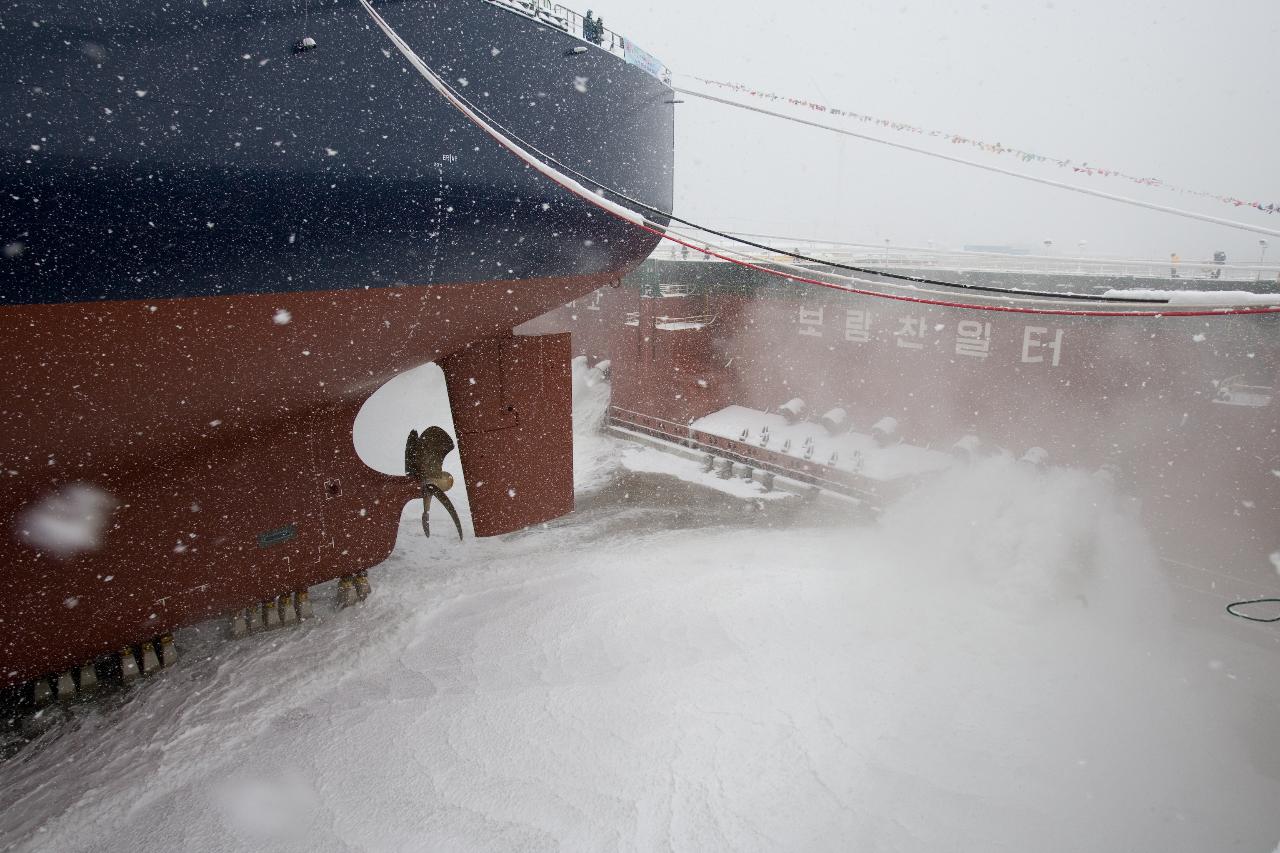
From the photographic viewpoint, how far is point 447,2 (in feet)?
11.0

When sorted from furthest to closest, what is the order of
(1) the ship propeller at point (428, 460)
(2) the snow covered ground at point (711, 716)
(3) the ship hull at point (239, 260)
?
(1) the ship propeller at point (428, 460) < (2) the snow covered ground at point (711, 716) < (3) the ship hull at point (239, 260)

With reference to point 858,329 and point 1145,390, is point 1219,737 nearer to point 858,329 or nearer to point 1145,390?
point 1145,390

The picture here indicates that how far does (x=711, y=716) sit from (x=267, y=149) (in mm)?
4050

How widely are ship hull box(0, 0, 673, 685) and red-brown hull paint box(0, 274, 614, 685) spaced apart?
0.01m

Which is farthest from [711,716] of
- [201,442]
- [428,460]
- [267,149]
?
[267,149]

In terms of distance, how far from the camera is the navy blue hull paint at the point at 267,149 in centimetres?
238

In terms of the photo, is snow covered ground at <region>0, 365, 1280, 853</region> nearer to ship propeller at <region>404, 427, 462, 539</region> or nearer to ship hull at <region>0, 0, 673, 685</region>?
ship hull at <region>0, 0, 673, 685</region>

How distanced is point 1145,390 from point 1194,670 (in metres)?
2.87

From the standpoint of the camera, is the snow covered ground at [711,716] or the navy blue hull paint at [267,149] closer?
the navy blue hull paint at [267,149]

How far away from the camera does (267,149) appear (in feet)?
9.29

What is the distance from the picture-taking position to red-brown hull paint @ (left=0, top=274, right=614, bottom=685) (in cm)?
290

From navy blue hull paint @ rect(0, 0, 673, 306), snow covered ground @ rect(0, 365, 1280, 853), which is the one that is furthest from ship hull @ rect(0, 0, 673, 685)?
snow covered ground @ rect(0, 365, 1280, 853)

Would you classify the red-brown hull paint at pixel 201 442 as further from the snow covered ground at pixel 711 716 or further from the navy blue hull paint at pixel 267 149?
the snow covered ground at pixel 711 716

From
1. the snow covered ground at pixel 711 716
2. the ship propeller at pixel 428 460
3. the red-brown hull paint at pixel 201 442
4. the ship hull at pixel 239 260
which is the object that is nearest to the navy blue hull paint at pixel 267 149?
the ship hull at pixel 239 260
